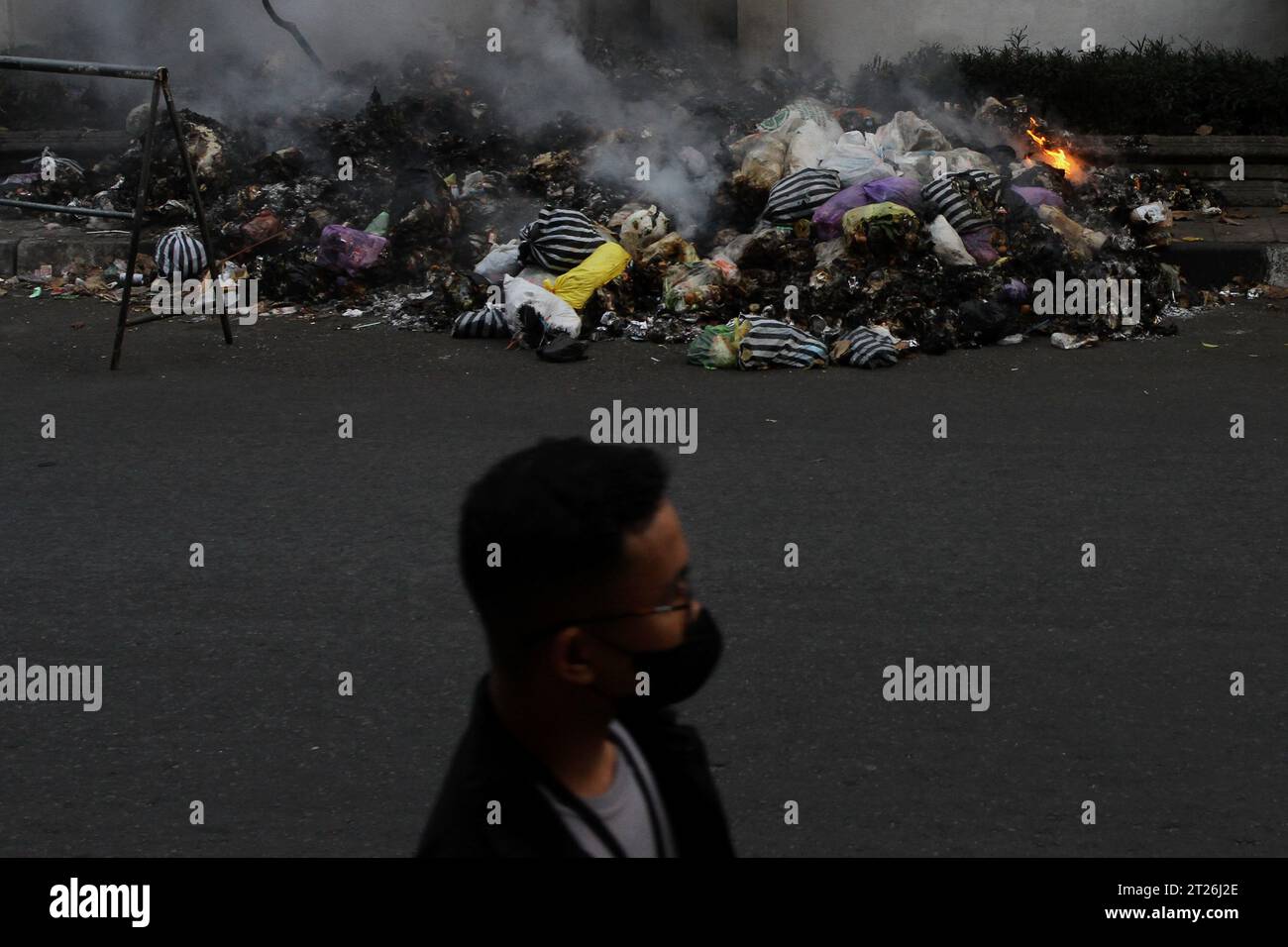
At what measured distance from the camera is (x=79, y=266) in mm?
11188

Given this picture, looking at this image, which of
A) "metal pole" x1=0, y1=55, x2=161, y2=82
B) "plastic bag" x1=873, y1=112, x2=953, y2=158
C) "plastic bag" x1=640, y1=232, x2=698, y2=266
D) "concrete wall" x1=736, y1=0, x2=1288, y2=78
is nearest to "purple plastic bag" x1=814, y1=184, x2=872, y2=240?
"plastic bag" x1=640, y1=232, x2=698, y2=266

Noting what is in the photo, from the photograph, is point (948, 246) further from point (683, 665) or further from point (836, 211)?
point (683, 665)

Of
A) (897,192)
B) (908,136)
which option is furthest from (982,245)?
(908,136)

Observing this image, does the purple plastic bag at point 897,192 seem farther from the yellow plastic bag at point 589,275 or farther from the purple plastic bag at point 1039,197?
the yellow plastic bag at point 589,275

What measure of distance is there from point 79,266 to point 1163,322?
737cm

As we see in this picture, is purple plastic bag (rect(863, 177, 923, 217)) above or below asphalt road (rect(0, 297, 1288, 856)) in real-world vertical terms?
above

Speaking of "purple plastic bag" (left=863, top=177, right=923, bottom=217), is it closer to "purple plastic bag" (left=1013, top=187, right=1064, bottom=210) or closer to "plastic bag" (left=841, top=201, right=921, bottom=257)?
"plastic bag" (left=841, top=201, right=921, bottom=257)

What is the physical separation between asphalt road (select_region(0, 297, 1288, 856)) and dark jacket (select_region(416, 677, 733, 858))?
63.7 inches

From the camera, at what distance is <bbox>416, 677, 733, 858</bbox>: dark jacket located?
1.64 m

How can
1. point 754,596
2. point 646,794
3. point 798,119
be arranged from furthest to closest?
point 798,119 < point 754,596 < point 646,794

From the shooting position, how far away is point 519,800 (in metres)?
1.67

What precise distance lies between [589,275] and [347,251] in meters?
1.82

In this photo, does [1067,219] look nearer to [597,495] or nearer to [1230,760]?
[1230,760]

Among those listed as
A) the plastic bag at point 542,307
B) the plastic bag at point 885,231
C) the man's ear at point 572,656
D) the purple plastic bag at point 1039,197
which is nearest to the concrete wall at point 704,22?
the purple plastic bag at point 1039,197
